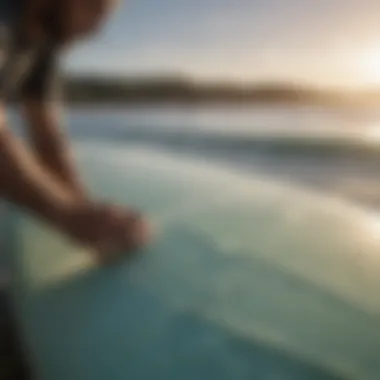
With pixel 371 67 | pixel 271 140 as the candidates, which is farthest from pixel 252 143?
pixel 371 67

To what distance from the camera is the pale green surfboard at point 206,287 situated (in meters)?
0.60

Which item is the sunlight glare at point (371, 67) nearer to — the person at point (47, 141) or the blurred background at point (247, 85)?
the blurred background at point (247, 85)

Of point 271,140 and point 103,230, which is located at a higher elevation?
point 271,140

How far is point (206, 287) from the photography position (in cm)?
62

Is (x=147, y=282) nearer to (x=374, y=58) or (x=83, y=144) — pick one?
(x=83, y=144)

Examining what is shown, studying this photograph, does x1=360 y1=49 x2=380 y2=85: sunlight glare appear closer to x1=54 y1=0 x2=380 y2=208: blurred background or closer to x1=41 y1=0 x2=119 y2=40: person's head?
x1=54 y1=0 x2=380 y2=208: blurred background

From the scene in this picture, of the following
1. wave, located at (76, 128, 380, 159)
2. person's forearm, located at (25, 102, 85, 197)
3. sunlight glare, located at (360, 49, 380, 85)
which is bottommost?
person's forearm, located at (25, 102, 85, 197)

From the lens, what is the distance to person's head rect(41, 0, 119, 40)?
0.63 meters

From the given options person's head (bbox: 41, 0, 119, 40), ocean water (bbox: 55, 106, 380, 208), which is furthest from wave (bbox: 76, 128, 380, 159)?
person's head (bbox: 41, 0, 119, 40)

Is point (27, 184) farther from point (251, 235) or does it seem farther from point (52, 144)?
point (251, 235)

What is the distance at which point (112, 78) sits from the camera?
26.4 inches

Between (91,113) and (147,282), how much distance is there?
0.55 ft

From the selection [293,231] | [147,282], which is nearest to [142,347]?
[147,282]

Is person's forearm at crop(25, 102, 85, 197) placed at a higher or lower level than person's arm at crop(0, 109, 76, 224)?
higher
